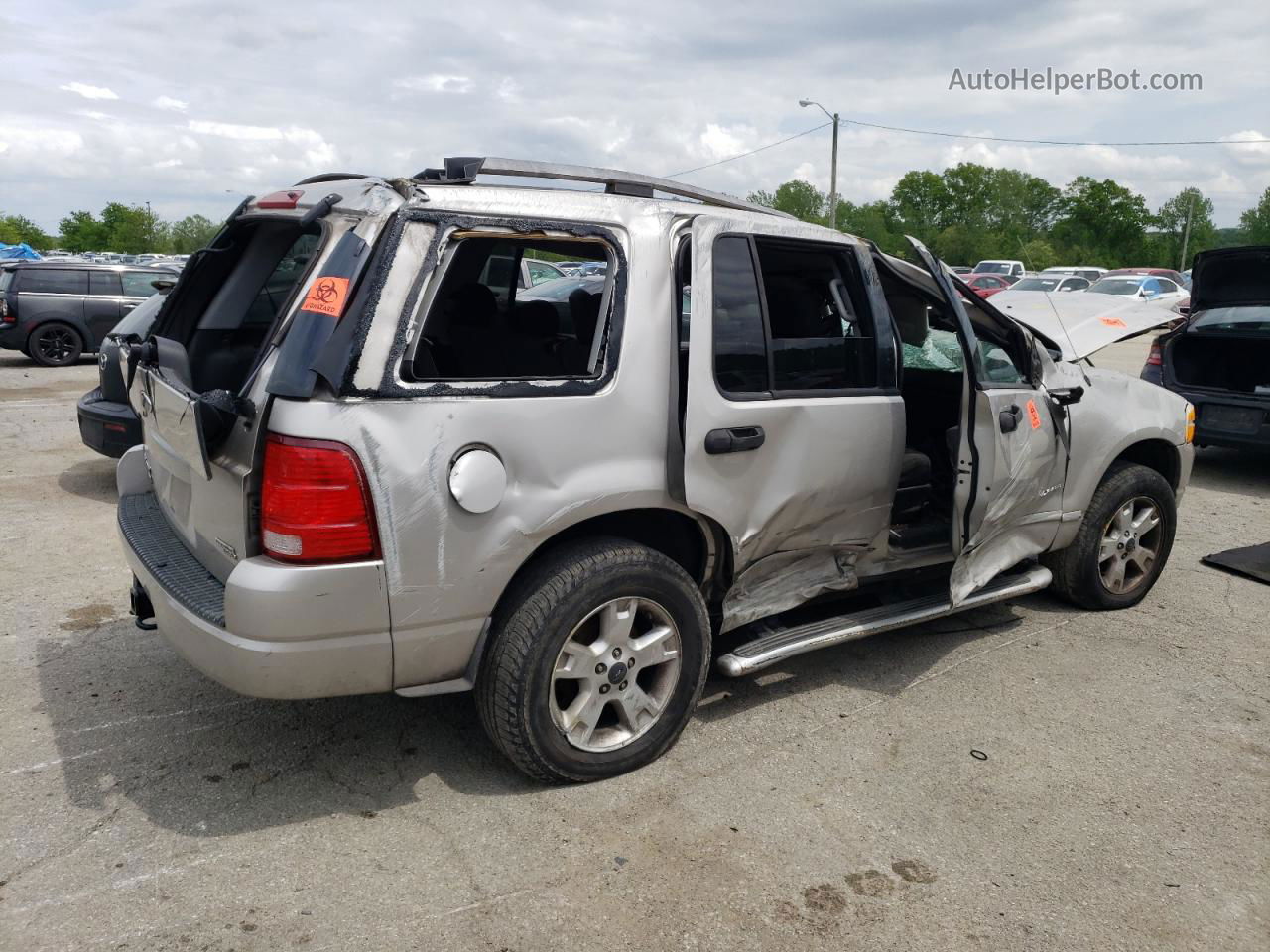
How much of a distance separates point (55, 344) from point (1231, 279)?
1590cm

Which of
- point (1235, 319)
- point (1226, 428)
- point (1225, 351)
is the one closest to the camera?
point (1226, 428)

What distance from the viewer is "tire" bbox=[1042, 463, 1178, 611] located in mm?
4770

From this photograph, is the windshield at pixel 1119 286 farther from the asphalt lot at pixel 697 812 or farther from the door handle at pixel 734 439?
the door handle at pixel 734 439

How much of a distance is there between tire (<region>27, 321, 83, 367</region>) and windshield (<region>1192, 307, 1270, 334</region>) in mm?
15509

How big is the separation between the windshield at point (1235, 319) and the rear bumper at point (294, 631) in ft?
26.1

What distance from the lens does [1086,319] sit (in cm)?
481

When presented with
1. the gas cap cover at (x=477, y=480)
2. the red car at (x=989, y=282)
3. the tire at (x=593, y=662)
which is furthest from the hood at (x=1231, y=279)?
the red car at (x=989, y=282)

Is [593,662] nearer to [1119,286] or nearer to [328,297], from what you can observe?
[328,297]

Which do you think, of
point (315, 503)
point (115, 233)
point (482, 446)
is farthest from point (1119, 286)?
point (115, 233)

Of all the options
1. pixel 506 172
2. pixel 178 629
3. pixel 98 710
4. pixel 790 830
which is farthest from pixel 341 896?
pixel 506 172

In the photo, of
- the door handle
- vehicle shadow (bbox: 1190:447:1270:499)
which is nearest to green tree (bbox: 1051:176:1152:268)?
vehicle shadow (bbox: 1190:447:1270:499)

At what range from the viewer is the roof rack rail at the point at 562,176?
316cm

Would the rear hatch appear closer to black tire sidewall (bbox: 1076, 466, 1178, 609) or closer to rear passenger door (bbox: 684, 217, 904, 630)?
rear passenger door (bbox: 684, 217, 904, 630)

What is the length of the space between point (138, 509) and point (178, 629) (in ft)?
3.28
